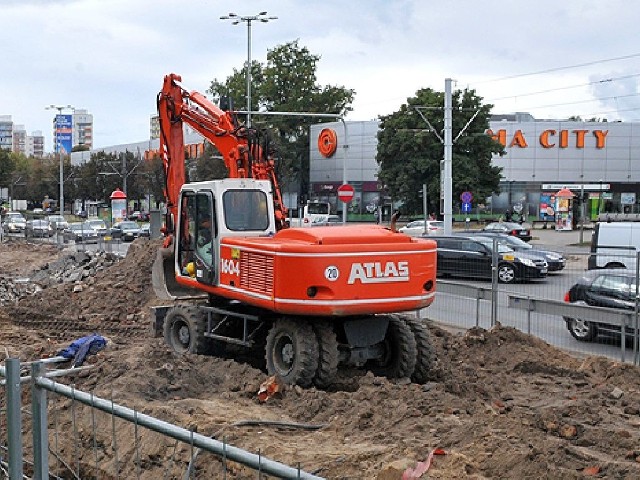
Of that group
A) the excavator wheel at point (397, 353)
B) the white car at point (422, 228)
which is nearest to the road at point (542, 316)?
the excavator wheel at point (397, 353)

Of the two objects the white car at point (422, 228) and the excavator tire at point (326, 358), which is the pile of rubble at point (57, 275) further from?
the white car at point (422, 228)

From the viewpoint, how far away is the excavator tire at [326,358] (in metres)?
10.2

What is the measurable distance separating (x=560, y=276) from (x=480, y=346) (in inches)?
72.7

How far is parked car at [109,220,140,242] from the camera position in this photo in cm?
4972

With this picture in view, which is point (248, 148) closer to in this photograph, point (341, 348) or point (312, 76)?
point (341, 348)

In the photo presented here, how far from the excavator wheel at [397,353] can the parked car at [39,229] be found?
40.3 meters

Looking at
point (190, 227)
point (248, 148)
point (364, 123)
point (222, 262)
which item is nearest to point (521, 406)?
point (222, 262)

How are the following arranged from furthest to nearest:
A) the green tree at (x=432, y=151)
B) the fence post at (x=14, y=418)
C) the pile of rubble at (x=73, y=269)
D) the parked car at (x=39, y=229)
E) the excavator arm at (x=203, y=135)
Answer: the green tree at (x=432, y=151)
the parked car at (x=39, y=229)
the pile of rubble at (x=73, y=269)
the excavator arm at (x=203, y=135)
the fence post at (x=14, y=418)

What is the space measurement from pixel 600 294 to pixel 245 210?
590cm

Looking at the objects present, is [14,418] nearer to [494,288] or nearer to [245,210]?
[245,210]

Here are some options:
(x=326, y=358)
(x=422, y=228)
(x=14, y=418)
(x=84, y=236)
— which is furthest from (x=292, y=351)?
(x=422, y=228)

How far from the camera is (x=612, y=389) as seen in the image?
1073 centimetres

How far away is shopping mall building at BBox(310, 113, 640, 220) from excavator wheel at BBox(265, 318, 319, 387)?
5786 cm

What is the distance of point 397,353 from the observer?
11000mm
